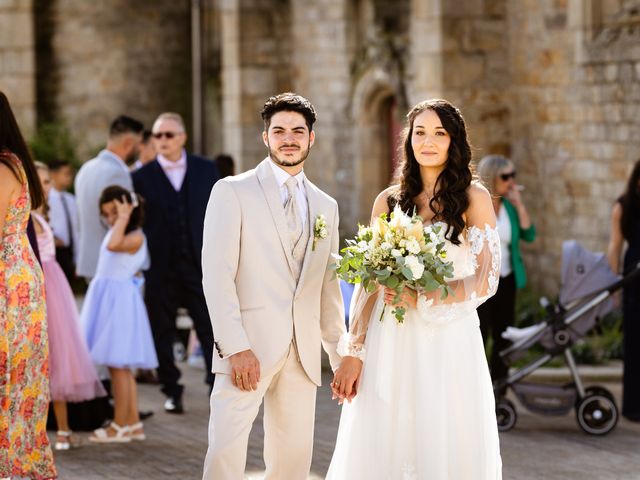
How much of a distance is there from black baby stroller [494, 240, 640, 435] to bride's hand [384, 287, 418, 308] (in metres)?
3.29

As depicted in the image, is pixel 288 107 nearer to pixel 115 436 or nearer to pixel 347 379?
pixel 347 379

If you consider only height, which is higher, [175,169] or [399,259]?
[175,169]

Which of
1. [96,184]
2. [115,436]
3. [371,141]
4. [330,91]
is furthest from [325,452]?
[330,91]

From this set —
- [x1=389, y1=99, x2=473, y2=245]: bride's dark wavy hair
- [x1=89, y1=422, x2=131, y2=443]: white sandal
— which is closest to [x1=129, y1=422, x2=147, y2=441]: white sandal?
[x1=89, y1=422, x2=131, y2=443]: white sandal

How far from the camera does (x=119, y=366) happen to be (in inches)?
336

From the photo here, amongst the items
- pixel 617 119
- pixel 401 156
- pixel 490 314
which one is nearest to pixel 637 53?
pixel 617 119

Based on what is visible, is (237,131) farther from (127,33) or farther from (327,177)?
(127,33)

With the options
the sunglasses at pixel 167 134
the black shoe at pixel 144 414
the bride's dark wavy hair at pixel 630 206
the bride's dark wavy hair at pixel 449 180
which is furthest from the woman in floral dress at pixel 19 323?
the bride's dark wavy hair at pixel 630 206

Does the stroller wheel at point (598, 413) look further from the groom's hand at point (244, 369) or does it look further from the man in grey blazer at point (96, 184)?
the groom's hand at point (244, 369)

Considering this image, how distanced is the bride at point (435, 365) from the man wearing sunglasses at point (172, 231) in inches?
144

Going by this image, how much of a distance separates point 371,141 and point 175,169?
32.5 ft

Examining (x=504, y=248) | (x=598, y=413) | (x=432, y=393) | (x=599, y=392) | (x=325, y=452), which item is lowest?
(x=325, y=452)

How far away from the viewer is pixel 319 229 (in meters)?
5.81

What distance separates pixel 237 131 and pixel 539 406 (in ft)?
41.9
